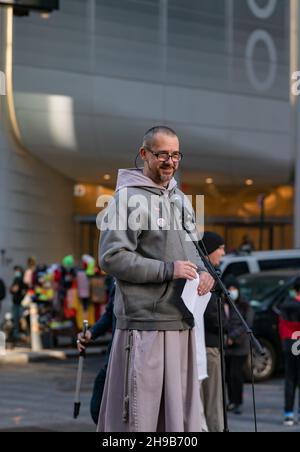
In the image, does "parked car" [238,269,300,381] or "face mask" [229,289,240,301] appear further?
"parked car" [238,269,300,381]

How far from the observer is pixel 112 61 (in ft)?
103

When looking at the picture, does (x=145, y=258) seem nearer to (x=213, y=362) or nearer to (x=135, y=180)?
(x=135, y=180)

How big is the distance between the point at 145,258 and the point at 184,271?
0.67ft

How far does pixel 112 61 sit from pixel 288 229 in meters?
10.4

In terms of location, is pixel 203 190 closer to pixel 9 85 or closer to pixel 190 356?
pixel 9 85

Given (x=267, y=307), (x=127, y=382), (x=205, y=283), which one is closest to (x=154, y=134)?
(x=205, y=283)

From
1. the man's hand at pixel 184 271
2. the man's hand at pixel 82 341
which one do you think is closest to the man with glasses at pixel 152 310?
the man's hand at pixel 184 271

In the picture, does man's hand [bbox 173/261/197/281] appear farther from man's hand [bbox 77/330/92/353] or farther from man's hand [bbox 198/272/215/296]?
man's hand [bbox 77/330/92/353]

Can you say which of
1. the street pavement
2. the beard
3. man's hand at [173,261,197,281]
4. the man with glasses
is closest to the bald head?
the man with glasses

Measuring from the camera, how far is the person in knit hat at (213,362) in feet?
29.5

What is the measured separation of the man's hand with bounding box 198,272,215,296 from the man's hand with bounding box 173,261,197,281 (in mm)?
101

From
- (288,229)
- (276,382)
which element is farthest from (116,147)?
(276,382)

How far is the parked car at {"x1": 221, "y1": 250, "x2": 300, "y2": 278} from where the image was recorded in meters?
19.8

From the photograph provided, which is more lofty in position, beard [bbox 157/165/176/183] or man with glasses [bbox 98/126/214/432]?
beard [bbox 157/165/176/183]
